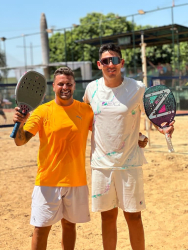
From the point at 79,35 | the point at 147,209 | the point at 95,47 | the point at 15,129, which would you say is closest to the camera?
the point at 15,129

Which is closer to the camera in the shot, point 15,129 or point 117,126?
point 15,129

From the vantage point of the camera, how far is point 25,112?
254 centimetres

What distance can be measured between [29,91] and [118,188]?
1035mm

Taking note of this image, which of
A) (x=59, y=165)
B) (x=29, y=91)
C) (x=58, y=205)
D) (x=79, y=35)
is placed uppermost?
(x=79, y=35)

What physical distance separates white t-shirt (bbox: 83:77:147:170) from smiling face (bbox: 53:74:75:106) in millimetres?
223

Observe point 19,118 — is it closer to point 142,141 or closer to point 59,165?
point 59,165

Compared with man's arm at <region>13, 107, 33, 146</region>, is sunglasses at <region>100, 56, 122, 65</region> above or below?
above

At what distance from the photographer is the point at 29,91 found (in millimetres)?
2707

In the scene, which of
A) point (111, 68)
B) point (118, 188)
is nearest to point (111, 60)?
point (111, 68)

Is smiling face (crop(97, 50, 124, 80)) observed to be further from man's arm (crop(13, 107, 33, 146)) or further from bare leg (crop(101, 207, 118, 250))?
bare leg (crop(101, 207, 118, 250))

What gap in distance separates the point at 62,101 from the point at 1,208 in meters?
2.48

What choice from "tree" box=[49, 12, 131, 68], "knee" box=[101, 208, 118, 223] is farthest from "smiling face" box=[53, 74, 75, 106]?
"tree" box=[49, 12, 131, 68]

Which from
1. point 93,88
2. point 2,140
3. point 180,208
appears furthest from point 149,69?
point 93,88

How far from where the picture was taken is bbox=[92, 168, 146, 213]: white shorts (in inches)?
105
